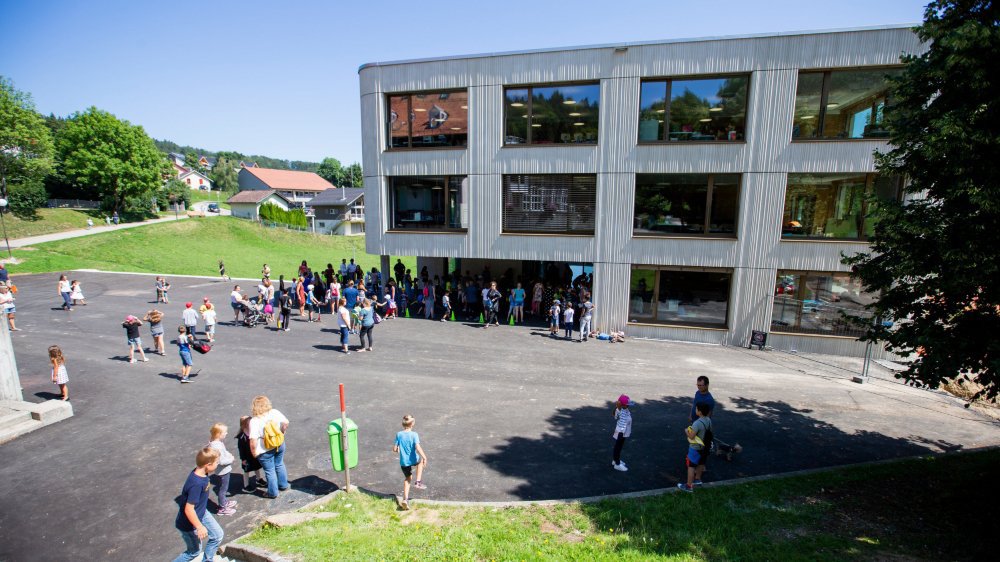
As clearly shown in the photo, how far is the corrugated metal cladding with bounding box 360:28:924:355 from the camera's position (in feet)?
52.5

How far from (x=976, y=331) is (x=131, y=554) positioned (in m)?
13.0

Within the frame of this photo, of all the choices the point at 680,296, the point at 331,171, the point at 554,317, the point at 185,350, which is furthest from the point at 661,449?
the point at 331,171

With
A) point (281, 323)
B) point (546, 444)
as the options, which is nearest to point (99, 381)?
point (281, 323)

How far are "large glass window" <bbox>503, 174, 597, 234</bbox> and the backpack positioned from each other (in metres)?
13.3

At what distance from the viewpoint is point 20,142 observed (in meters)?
45.4

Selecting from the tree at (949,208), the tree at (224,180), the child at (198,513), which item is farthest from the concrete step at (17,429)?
the tree at (224,180)

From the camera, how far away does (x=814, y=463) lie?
29.8ft

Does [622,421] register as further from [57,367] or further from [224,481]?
[57,367]

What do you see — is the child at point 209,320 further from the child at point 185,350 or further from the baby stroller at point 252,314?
the child at point 185,350

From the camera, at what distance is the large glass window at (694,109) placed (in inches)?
658

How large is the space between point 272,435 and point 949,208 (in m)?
11.4

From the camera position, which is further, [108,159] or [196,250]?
[108,159]

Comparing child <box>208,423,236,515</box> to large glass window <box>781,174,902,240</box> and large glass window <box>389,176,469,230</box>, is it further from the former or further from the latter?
large glass window <box>781,174,902,240</box>

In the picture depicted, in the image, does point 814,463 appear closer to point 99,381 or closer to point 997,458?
point 997,458
